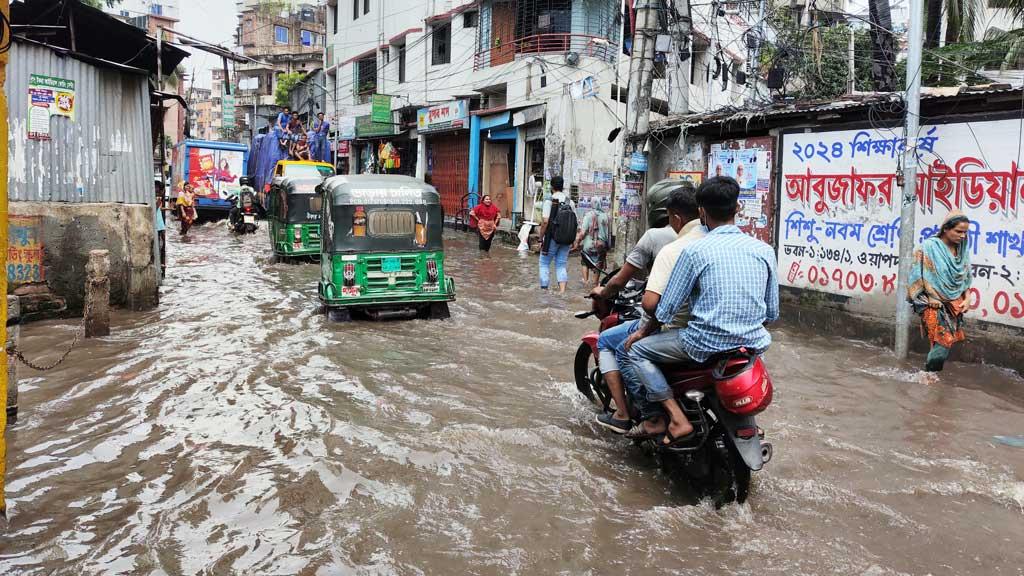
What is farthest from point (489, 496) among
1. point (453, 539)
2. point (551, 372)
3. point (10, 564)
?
point (551, 372)

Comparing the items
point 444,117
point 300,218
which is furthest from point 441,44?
point 300,218

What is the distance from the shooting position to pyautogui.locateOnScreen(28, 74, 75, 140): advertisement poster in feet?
32.9

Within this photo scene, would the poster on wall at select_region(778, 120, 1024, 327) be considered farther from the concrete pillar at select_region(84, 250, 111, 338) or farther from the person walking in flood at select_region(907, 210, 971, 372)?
the concrete pillar at select_region(84, 250, 111, 338)

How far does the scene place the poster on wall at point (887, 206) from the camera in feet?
26.4

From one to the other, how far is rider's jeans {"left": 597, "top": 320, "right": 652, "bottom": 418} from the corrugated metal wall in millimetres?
8266

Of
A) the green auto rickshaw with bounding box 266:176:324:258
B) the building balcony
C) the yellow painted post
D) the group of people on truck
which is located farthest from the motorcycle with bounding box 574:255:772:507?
the group of people on truck

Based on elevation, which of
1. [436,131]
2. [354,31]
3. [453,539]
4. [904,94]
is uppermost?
[354,31]

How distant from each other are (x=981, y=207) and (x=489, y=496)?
6.51 m

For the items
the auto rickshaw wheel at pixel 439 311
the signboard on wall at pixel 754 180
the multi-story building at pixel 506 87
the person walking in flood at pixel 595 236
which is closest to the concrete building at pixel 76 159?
the auto rickshaw wheel at pixel 439 311

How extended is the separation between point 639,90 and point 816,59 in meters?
5.79

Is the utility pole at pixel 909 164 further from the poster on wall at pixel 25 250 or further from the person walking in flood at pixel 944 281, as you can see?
the poster on wall at pixel 25 250

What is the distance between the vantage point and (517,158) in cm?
2478

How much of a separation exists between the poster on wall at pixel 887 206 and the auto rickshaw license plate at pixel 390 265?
17.2 ft

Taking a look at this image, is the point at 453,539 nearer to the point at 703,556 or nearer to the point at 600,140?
the point at 703,556
